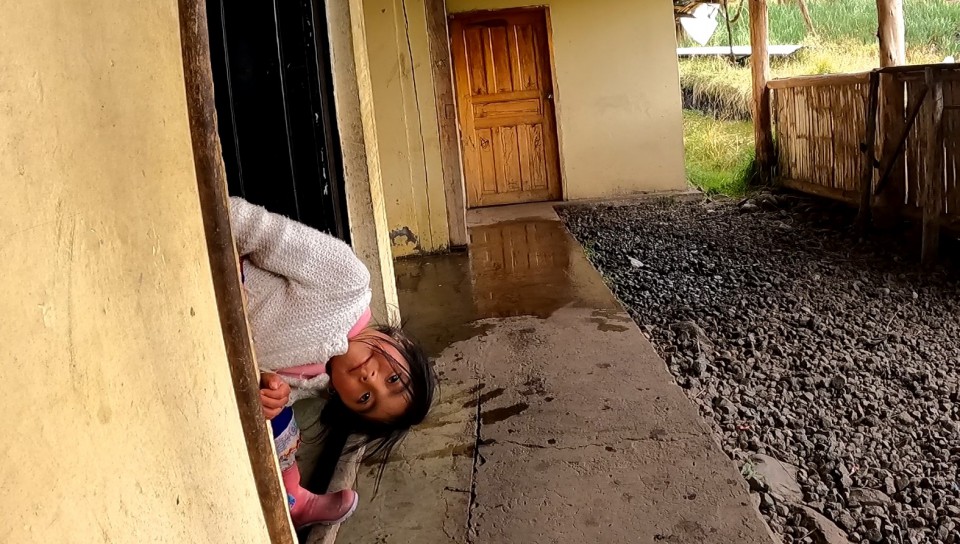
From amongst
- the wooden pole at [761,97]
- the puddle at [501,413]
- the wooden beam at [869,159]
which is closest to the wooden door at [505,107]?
the wooden pole at [761,97]

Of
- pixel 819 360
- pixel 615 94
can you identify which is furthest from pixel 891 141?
pixel 615 94

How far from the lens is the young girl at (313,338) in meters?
1.66

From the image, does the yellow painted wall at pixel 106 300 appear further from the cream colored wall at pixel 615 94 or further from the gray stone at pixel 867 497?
the cream colored wall at pixel 615 94

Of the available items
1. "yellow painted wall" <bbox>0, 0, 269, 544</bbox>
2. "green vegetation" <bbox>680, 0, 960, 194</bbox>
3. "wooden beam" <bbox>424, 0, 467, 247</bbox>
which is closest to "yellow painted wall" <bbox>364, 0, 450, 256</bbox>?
"wooden beam" <bbox>424, 0, 467, 247</bbox>

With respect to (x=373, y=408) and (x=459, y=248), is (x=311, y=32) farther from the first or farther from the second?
(x=459, y=248)

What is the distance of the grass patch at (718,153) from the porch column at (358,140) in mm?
6188

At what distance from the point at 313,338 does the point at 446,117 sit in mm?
4208

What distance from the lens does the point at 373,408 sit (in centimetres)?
203

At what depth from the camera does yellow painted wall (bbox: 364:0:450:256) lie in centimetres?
545

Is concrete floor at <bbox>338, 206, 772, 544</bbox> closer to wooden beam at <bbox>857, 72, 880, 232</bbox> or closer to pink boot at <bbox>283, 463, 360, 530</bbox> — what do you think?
pink boot at <bbox>283, 463, 360, 530</bbox>

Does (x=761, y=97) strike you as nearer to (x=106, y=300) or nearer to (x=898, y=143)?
(x=898, y=143)

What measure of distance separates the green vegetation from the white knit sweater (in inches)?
306

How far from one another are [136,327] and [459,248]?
16.2 feet

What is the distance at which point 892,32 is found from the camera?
21.5 feet
